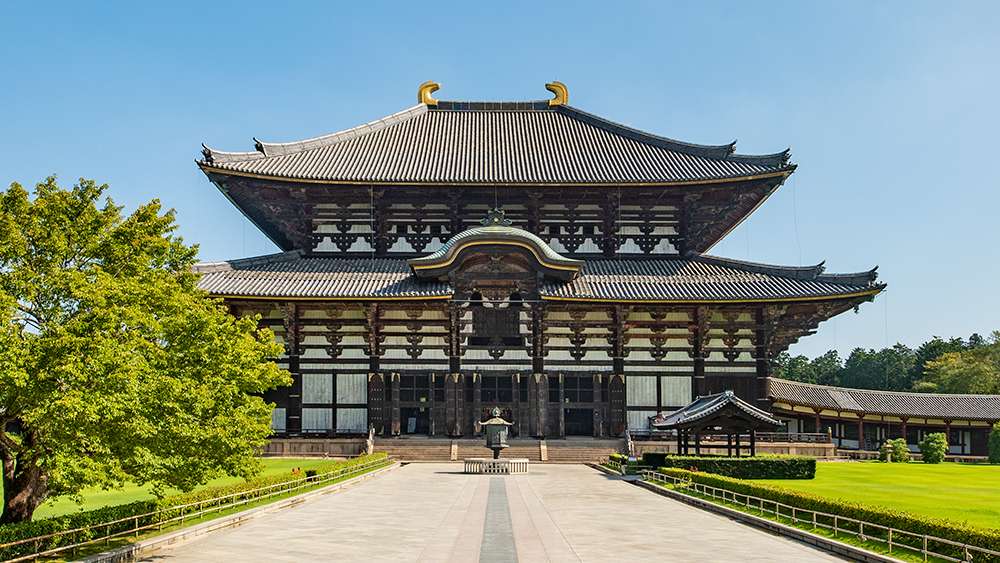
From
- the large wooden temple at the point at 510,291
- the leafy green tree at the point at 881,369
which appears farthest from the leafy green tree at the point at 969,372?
the large wooden temple at the point at 510,291

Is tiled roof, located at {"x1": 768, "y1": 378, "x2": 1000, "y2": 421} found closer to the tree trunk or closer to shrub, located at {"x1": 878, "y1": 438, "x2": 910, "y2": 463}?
shrub, located at {"x1": 878, "y1": 438, "x2": 910, "y2": 463}

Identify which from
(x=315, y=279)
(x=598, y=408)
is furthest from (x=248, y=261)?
(x=598, y=408)

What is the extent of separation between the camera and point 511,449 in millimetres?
45906

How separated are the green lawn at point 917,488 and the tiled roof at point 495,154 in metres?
18.3

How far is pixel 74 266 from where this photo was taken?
61.7ft

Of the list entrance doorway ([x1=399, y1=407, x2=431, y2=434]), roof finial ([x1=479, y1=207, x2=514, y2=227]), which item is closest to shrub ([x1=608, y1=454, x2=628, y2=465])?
entrance doorway ([x1=399, y1=407, x2=431, y2=434])

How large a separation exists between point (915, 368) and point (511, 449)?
9726 centimetres

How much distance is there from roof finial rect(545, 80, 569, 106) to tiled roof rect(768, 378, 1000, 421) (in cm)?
2418

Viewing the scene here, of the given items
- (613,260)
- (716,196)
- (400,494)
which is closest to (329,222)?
(613,260)

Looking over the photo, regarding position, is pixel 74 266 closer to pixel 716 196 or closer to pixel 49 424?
pixel 49 424

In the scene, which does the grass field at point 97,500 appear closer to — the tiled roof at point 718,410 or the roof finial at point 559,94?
the tiled roof at point 718,410

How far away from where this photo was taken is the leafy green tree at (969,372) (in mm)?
86812

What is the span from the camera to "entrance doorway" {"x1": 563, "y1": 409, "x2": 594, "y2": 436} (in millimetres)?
49281

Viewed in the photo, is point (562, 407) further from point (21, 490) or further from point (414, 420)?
point (21, 490)
